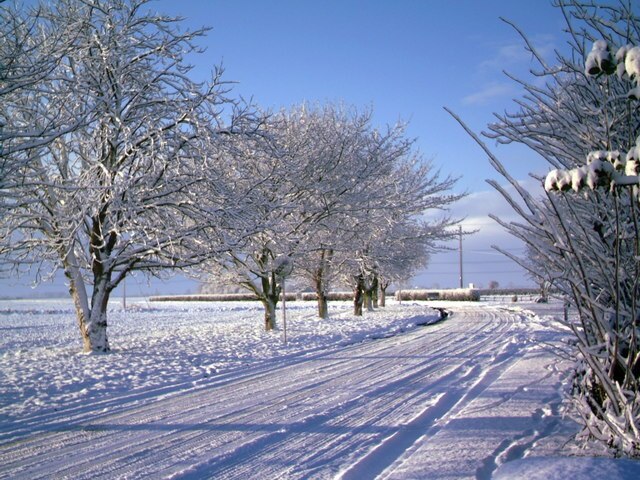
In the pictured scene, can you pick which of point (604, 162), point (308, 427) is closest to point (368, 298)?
point (308, 427)

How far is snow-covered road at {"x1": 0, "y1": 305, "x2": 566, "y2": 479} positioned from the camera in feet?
17.1

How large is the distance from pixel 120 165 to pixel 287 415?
8721mm

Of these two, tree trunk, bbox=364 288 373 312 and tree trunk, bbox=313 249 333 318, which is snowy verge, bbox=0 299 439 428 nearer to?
tree trunk, bbox=313 249 333 318

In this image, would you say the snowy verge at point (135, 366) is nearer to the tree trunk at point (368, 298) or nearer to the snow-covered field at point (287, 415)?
the snow-covered field at point (287, 415)

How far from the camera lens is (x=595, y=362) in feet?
15.6

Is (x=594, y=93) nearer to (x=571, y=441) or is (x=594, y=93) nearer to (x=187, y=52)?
(x=571, y=441)

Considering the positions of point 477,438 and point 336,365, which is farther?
point 336,365

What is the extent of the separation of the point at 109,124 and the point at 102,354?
18.7 feet

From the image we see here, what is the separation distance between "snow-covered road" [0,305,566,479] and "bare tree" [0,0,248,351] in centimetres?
452

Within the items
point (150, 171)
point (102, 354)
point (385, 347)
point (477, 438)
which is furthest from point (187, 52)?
point (477, 438)

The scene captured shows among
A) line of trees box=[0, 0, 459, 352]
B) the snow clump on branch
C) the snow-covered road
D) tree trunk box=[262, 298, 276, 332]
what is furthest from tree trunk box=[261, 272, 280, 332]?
the snow clump on branch

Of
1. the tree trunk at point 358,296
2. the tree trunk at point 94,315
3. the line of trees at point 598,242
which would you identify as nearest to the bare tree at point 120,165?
the tree trunk at point 94,315

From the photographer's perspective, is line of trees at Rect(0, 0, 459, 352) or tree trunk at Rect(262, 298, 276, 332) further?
tree trunk at Rect(262, 298, 276, 332)

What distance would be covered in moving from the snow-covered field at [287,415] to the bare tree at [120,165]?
2567 mm
